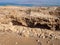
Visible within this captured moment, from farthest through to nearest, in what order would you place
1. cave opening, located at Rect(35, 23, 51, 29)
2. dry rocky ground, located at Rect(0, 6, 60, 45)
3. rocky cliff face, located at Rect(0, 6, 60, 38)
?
cave opening, located at Rect(35, 23, 51, 29) → rocky cliff face, located at Rect(0, 6, 60, 38) → dry rocky ground, located at Rect(0, 6, 60, 45)

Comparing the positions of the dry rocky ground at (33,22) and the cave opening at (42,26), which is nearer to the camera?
the dry rocky ground at (33,22)

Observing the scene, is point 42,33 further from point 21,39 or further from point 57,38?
point 21,39

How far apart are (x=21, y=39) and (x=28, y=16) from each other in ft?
9.44

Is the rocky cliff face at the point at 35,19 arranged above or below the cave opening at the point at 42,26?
above

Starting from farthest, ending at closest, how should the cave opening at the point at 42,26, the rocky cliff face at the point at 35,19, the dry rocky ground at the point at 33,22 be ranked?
the cave opening at the point at 42,26 → the rocky cliff face at the point at 35,19 → the dry rocky ground at the point at 33,22

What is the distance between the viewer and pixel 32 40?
6156mm

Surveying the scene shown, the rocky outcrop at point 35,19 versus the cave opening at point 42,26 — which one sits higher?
the rocky outcrop at point 35,19

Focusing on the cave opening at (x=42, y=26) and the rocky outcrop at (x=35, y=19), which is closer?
the rocky outcrop at (x=35, y=19)

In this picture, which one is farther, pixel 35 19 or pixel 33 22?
pixel 33 22

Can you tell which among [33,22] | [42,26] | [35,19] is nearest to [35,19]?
[35,19]

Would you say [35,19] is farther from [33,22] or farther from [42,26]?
[42,26]

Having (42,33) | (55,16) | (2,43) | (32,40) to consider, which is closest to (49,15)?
(55,16)

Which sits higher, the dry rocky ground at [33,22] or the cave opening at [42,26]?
the dry rocky ground at [33,22]

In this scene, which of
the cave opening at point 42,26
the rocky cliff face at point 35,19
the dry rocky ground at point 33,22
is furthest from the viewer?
the cave opening at point 42,26
